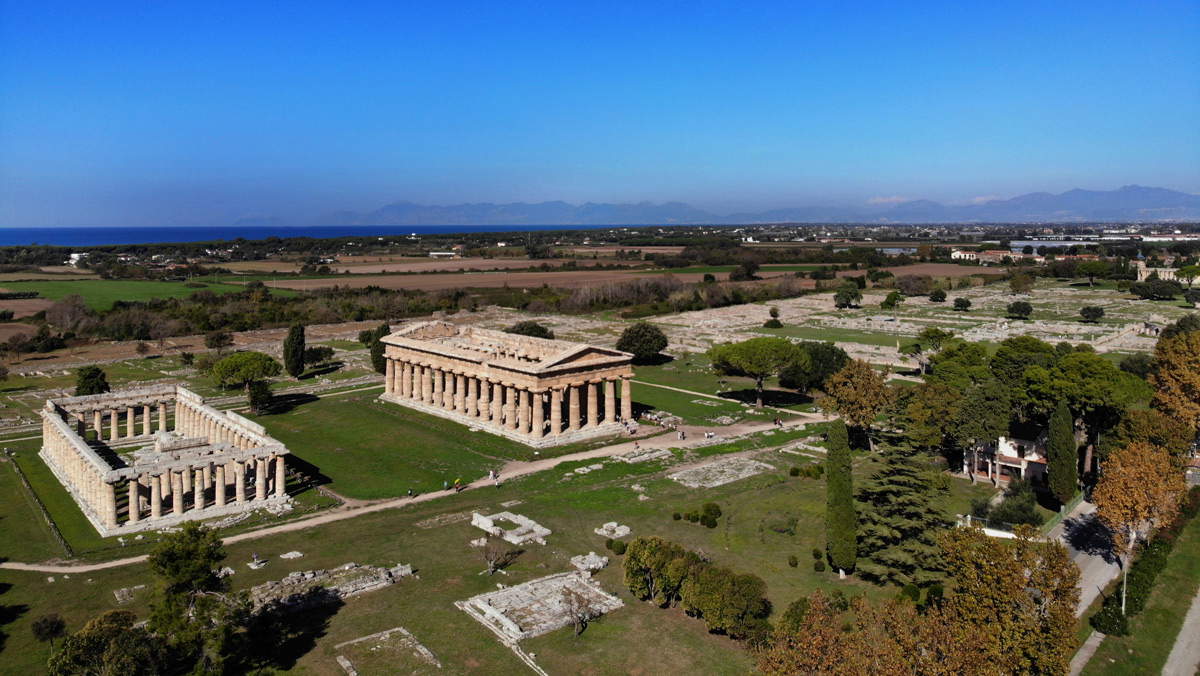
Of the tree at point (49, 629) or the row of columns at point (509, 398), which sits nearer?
the tree at point (49, 629)

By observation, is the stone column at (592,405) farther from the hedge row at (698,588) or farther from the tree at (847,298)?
the tree at (847,298)

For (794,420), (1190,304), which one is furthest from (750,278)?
(794,420)

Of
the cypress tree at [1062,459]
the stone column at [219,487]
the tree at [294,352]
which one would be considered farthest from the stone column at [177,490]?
the cypress tree at [1062,459]

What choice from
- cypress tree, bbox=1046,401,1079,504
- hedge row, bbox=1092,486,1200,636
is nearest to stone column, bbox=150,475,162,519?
hedge row, bbox=1092,486,1200,636

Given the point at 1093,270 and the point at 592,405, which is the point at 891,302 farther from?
the point at 592,405

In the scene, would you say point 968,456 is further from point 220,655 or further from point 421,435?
point 220,655
